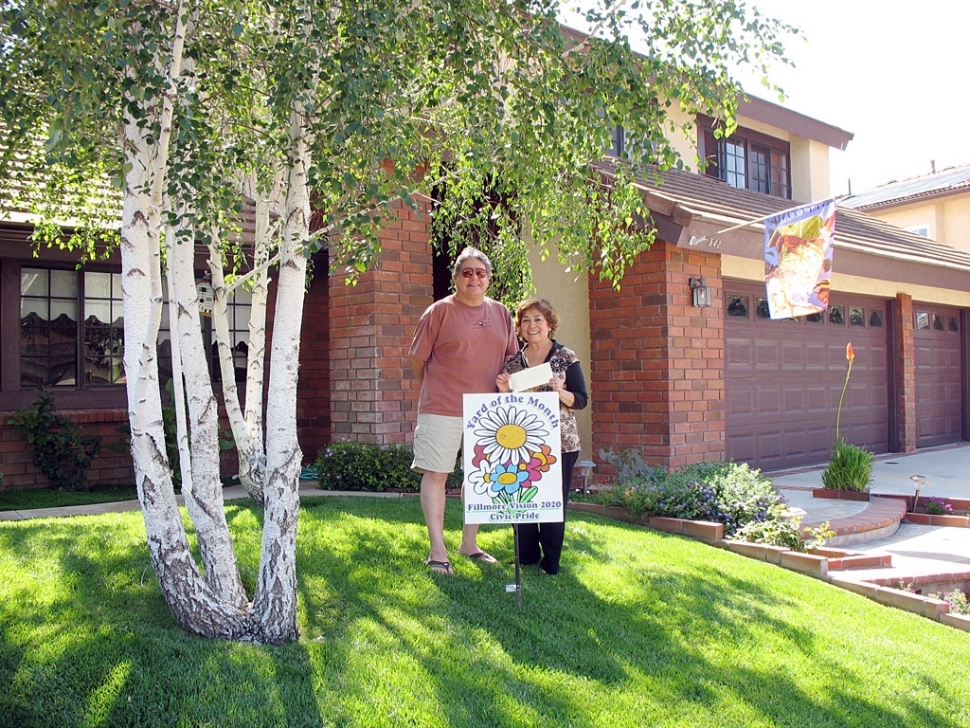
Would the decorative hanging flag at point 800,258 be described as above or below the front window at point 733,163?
below

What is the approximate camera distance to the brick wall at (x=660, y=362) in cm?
821

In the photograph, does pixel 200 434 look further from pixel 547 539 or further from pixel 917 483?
pixel 917 483

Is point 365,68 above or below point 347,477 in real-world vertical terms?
above

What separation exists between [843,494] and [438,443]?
5.18 meters

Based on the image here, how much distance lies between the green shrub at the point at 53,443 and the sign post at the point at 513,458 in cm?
531

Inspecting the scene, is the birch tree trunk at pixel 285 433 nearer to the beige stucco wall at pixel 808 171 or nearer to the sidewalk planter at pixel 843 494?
the sidewalk planter at pixel 843 494

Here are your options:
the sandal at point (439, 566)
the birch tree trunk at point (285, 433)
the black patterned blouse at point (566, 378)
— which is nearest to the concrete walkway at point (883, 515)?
the black patterned blouse at point (566, 378)

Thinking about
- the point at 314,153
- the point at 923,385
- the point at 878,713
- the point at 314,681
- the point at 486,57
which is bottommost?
the point at 878,713

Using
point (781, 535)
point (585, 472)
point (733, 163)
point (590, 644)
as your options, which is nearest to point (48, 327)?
point (585, 472)

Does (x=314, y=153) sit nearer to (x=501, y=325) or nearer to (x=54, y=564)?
(x=501, y=325)

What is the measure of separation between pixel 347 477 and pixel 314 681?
14.3ft

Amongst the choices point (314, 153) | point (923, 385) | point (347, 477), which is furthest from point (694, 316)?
point (923, 385)

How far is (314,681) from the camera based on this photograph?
3.20 meters

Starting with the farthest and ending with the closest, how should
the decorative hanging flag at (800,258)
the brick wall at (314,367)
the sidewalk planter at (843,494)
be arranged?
the brick wall at (314,367), the sidewalk planter at (843,494), the decorative hanging flag at (800,258)
